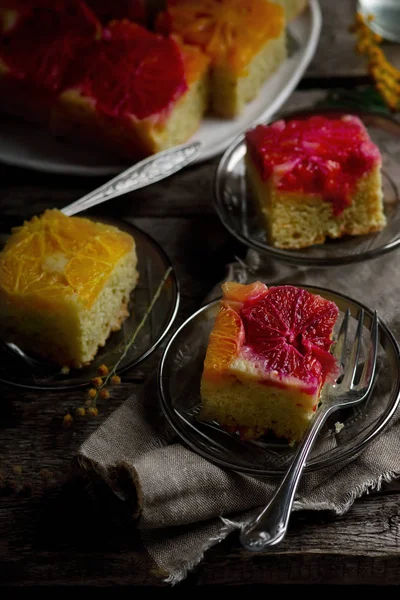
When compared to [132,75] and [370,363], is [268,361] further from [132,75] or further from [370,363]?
[132,75]

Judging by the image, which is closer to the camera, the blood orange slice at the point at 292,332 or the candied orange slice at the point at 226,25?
the blood orange slice at the point at 292,332

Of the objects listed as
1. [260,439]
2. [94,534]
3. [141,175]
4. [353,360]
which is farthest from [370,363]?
[141,175]

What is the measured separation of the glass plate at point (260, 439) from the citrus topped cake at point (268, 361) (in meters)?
0.04

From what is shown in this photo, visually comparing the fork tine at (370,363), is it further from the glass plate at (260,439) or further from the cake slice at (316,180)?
the cake slice at (316,180)

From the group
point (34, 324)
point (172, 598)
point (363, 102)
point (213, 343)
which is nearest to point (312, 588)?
point (172, 598)

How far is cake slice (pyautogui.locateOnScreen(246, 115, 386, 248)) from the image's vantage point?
2273 millimetres

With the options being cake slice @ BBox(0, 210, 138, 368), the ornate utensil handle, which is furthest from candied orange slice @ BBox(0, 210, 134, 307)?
the ornate utensil handle

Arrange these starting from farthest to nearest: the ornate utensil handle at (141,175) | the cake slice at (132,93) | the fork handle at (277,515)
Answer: the cake slice at (132,93)
the ornate utensil handle at (141,175)
the fork handle at (277,515)

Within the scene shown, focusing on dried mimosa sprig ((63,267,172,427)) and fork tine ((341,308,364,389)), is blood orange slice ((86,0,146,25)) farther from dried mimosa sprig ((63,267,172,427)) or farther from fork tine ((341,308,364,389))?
fork tine ((341,308,364,389))

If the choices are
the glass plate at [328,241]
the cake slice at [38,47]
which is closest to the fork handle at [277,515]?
the glass plate at [328,241]

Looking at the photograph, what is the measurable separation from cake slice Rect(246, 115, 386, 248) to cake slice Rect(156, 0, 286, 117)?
1.51ft

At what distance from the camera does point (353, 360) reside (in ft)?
6.34

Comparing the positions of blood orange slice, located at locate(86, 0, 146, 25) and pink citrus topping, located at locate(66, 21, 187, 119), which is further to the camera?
blood orange slice, located at locate(86, 0, 146, 25)

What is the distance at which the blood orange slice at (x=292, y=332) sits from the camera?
5.95ft
